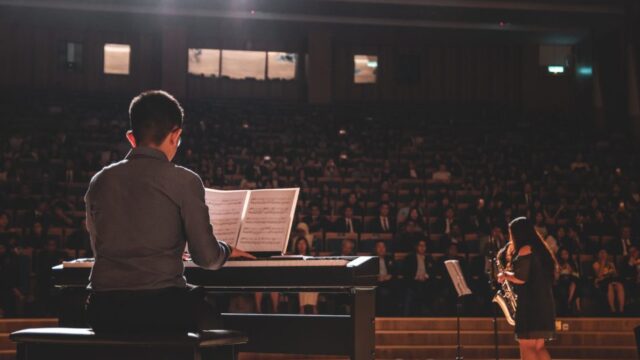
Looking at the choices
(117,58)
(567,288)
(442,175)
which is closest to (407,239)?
(567,288)

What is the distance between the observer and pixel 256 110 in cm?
1883

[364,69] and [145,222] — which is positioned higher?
[364,69]

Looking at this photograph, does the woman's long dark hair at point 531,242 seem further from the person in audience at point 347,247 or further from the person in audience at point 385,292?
the person in audience at point 347,247

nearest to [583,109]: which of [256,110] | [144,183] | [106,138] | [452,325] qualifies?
[256,110]

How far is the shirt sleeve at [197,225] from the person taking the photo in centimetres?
268

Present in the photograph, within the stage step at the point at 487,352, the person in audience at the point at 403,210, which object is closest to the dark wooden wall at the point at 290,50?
the person in audience at the point at 403,210

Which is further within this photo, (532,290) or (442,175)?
(442,175)

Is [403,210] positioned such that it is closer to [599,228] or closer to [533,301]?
[599,228]

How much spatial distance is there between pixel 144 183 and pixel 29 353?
0.78 meters

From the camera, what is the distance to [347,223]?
1137cm

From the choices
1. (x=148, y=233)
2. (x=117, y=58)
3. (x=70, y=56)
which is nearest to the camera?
(x=148, y=233)

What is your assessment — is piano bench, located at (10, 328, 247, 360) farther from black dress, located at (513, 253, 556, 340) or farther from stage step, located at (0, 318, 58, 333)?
stage step, located at (0, 318, 58, 333)

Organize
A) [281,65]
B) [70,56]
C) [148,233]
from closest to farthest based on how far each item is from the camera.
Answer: [148,233]
[70,56]
[281,65]

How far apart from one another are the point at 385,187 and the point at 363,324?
923 centimetres
